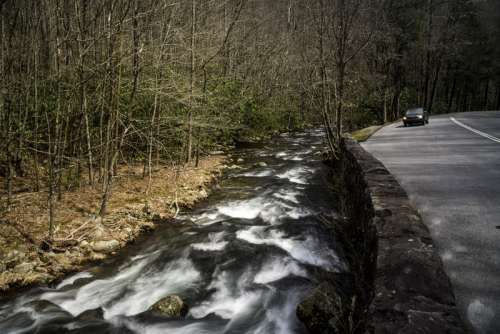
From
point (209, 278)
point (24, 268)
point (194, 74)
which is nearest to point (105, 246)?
point (24, 268)

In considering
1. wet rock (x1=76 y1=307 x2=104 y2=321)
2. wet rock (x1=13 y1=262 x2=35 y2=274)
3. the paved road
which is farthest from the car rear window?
wet rock (x1=13 y1=262 x2=35 y2=274)

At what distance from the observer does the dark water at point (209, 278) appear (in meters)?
5.47

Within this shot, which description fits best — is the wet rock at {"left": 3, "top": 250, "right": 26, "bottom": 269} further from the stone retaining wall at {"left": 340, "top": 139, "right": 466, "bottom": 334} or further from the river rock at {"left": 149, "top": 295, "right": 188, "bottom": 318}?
the stone retaining wall at {"left": 340, "top": 139, "right": 466, "bottom": 334}

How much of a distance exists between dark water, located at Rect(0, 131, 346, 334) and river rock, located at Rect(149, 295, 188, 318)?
0.13 meters

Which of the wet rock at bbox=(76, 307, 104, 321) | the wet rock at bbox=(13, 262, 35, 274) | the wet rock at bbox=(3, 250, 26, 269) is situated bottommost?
the wet rock at bbox=(76, 307, 104, 321)

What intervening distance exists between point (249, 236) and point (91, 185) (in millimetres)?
4964

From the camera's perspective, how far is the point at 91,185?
1026 cm

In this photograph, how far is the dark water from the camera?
5.47m

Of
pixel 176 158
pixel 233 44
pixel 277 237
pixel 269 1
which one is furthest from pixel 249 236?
pixel 269 1

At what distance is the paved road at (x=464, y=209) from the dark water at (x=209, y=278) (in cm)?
211

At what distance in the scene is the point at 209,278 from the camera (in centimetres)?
679

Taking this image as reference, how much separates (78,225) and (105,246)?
100 cm

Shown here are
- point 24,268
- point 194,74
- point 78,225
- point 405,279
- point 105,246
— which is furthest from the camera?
point 194,74

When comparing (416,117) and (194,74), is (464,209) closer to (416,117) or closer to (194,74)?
(194,74)
